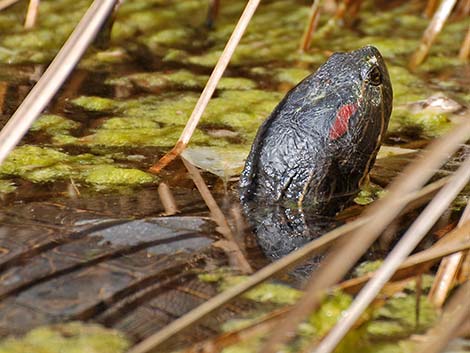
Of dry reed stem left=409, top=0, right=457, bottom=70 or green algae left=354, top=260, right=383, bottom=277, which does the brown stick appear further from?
dry reed stem left=409, top=0, right=457, bottom=70

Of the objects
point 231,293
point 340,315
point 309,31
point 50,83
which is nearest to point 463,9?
point 309,31

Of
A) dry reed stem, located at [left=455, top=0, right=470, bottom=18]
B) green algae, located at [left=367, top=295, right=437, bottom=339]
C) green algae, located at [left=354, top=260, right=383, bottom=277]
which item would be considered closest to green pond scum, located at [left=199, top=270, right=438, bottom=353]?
green algae, located at [left=367, top=295, right=437, bottom=339]

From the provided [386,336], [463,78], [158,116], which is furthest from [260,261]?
[463,78]

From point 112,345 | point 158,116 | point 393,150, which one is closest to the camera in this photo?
point 112,345

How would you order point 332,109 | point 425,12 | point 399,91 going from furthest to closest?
1. point 425,12
2. point 399,91
3. point 332,109

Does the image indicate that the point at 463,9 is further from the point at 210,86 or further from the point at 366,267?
the point at 366,267

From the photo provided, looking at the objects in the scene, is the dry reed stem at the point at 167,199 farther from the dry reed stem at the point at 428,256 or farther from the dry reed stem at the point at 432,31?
the dry reed stem at the point at 432,31

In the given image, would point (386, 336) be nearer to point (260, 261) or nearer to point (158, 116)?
point (260, 261)

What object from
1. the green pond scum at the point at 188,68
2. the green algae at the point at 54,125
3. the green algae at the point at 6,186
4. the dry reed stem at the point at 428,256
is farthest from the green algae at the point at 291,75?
the dry reed stem at the point at 428,256
